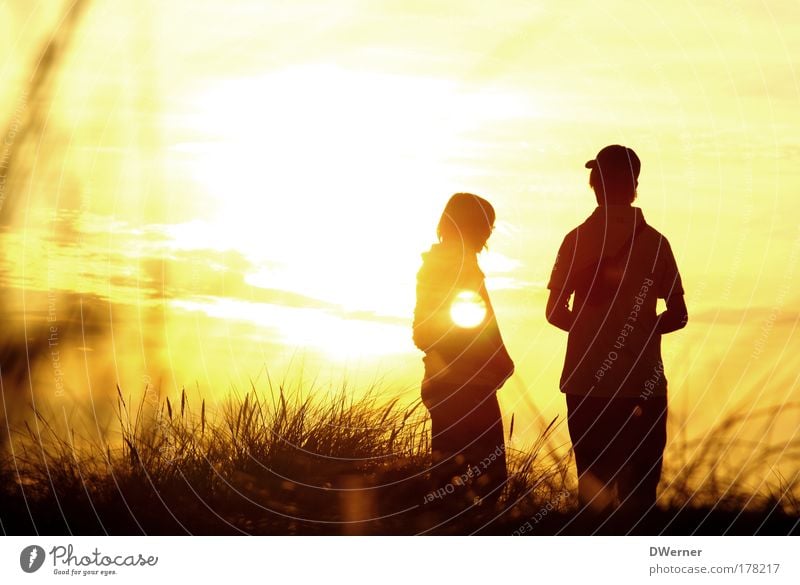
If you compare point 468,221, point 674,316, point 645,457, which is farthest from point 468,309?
point 645,457

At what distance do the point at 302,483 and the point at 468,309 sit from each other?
154cm

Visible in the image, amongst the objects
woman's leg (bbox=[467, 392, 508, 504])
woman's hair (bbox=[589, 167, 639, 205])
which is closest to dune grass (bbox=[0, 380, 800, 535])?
woman's leg (bbox=[467, 392, 508, 504])

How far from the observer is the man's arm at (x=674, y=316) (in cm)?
712

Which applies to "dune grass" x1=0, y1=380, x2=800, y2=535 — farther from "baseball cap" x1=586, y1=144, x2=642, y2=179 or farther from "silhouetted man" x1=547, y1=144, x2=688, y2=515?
"baseball cap" x1=586, y1=144, x2=642, y2=179

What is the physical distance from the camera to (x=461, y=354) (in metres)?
7.45

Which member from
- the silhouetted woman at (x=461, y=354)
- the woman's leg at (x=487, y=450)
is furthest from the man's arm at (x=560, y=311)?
the woman's leg at (x=487, y=450)

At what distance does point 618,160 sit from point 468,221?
A: 1.01m

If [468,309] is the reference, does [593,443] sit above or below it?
below

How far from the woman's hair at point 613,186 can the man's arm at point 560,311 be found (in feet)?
2.08

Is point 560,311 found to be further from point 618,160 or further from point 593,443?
point 618,160

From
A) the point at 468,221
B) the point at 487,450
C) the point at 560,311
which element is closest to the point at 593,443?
the point at 487,450

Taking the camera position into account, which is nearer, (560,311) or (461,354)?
(560,311)

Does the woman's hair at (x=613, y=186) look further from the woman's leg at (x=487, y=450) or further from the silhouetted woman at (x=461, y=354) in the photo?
the woman's leg at (x=487, y=450)

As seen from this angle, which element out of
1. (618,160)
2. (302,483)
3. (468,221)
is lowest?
(302,483)
